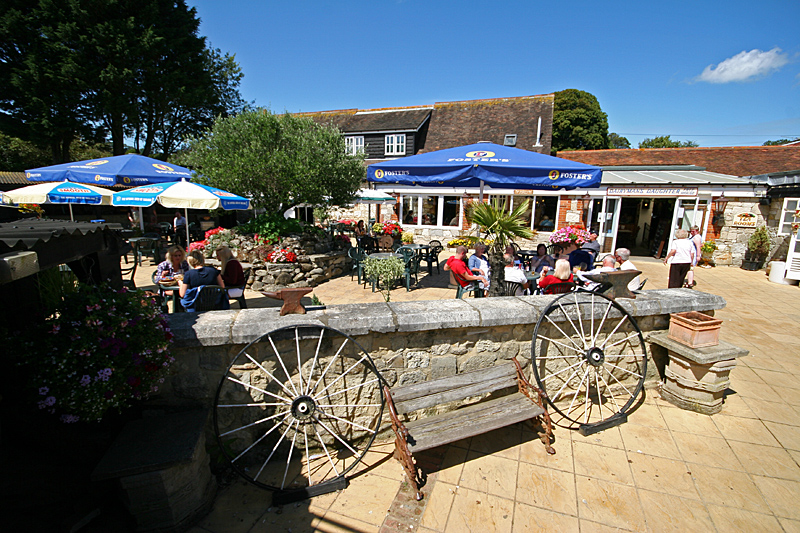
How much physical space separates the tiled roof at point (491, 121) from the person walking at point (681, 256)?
11699 millimetres

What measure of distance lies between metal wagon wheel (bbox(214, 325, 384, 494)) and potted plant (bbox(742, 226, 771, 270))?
13.7 meters

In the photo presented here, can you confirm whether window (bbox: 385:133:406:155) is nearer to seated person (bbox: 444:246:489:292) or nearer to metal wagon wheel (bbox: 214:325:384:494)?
seated person (bbox: 444:246:489:292)

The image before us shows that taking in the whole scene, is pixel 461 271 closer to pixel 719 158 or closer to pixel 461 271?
pixel 461 271

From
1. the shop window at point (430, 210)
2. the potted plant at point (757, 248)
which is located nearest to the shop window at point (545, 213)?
the shop window at point (430, 210)

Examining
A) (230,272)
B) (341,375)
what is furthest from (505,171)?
(230,272)

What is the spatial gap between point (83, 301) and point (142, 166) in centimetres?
864

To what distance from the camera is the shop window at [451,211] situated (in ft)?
55.6

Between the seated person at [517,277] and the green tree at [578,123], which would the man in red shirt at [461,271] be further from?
the green tree at [578,123]

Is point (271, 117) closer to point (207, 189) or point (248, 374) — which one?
point (207, 189)

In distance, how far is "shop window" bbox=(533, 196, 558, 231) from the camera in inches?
586

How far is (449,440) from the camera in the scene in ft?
8.56

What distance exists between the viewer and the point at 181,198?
263 inches

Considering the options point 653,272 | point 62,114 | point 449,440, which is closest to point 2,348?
point 449,440

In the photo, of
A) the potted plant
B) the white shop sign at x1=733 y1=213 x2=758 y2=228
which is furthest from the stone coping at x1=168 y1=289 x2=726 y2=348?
the white shop sign at x1=733 y1=213 x2=758 y2=228
